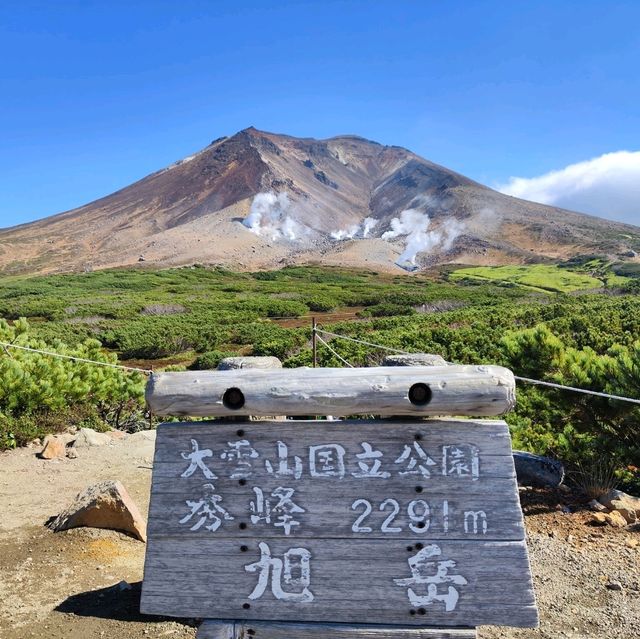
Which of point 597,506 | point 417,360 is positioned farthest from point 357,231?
point 417,360

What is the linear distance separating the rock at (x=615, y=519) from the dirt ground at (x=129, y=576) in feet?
0.30

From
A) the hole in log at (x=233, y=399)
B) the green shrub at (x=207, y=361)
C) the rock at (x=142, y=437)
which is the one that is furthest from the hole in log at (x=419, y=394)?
the green shrub at (x=207, y=361)

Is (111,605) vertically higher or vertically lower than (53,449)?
lower

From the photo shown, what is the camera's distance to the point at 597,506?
458cm

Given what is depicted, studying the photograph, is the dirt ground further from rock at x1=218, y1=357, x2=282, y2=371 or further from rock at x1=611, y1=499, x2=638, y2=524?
rock at x1=218, y1=357, x2=282, y2=371

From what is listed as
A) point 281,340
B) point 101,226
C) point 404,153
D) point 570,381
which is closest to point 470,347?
point 570,381

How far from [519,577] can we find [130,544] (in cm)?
336

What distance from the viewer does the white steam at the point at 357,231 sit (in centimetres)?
10194

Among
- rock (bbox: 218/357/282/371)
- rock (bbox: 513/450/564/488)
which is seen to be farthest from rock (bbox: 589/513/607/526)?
rock (bbox: 218/357/282/371)

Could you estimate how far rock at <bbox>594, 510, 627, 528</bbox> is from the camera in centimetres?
426

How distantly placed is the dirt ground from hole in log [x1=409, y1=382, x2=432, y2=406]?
180 centimetres

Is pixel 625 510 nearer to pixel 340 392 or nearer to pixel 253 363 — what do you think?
pixel 253 363

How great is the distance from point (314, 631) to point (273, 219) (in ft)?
324

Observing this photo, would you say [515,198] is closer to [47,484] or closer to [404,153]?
[404,153]
